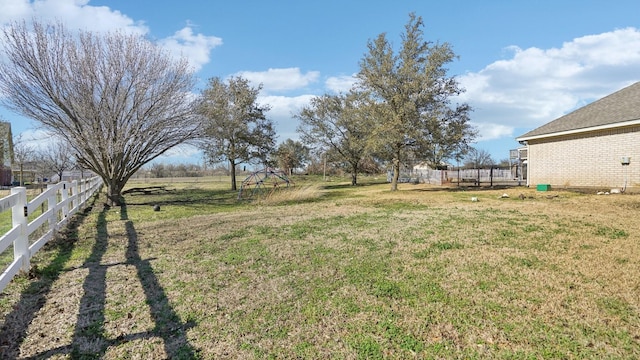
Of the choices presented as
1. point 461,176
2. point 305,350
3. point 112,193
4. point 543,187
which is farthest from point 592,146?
point 112,193

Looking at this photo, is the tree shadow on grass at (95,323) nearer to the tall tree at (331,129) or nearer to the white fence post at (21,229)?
the white fence post at (21,229)

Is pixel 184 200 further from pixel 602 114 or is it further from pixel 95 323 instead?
pixel 602 114

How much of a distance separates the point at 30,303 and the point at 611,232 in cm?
874

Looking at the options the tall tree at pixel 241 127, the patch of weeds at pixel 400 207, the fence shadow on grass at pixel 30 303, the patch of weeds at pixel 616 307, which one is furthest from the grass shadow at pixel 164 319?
the tall tree at pixel 241 127

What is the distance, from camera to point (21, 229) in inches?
176

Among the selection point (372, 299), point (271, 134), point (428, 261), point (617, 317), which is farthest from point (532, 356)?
point (271, 134)

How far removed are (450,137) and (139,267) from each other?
17.9 m

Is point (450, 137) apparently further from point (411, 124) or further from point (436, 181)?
point (436, 181)

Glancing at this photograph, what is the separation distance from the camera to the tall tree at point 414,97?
1920cm

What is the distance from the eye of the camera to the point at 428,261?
497cm

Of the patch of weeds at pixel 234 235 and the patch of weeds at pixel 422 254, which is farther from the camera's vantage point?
the patch of weeds at pixel 234 235

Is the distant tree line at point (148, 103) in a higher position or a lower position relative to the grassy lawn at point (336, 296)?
higher

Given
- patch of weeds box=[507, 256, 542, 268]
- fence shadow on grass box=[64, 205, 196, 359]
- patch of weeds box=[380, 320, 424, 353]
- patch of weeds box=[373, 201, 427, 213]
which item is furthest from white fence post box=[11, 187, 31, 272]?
patch of weeds box=[373, 201, 427, 213]

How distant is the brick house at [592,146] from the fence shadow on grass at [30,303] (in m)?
17.4
